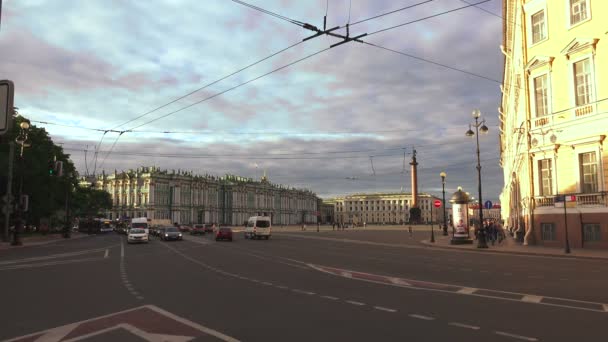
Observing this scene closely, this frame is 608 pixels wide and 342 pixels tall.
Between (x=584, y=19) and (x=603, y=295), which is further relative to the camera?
(x=584, y=19)

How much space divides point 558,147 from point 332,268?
21.2 meters

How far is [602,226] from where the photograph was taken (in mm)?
30016

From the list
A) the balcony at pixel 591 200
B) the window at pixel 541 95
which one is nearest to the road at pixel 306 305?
the balcony at pixel 591 200

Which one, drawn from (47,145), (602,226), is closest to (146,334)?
(602,226)

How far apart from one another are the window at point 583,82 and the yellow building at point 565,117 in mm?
58

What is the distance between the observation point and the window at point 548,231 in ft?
110

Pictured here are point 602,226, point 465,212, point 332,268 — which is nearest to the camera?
point 332,268

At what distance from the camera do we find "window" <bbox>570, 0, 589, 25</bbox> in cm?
3166

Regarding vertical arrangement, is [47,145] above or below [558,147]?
above

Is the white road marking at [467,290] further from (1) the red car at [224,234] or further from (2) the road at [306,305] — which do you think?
(1) the red car at [224,234]

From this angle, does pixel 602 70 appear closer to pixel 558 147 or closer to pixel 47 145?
pixel 558 147

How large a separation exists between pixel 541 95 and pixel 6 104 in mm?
36367

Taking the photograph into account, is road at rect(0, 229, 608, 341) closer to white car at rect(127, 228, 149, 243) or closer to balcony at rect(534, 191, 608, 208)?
balcony at rect(534, 191, 608, 208)

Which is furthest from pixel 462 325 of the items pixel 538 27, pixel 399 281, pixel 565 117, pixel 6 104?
pixel 538 27
